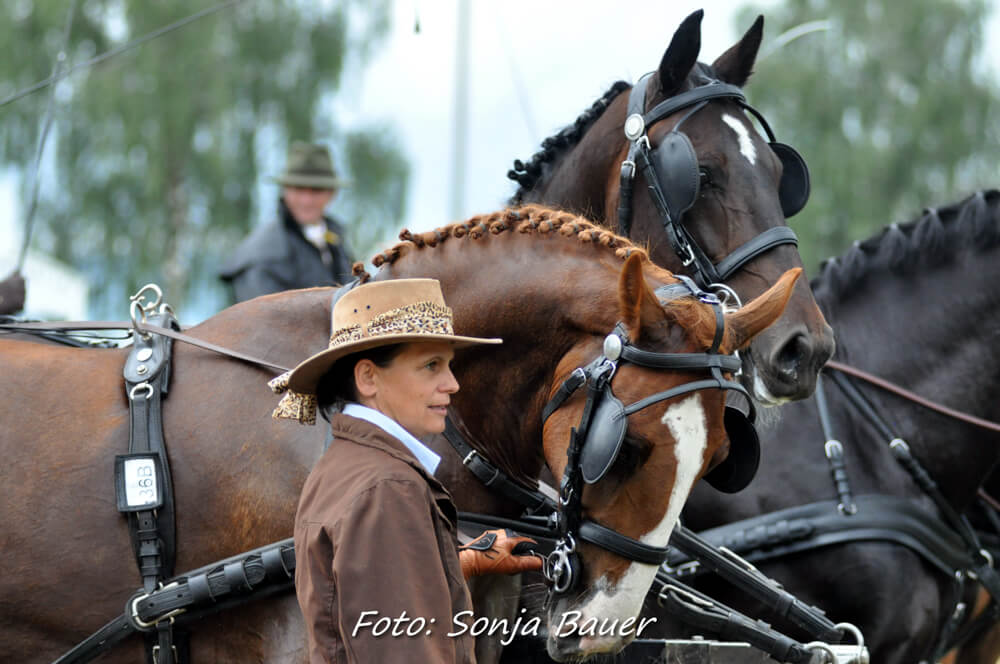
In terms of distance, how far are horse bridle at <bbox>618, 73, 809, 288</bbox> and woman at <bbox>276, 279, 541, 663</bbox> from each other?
48.0 inches

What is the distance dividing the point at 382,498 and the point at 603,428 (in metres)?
0.61

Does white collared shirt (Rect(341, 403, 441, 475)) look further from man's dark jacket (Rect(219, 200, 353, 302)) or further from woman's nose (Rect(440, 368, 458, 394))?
man's dark jacket (Rect(219, 200, 353, 302))

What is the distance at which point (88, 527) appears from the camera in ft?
9.66

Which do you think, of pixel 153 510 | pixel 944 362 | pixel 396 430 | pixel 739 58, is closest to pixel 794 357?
pixel 739 58

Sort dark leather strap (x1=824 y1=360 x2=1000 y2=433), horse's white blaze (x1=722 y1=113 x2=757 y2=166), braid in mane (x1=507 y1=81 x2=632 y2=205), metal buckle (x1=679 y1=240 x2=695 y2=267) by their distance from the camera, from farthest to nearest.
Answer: dark leather strap (x1=824 y1=360 x2=1000 y2=433), braid in mane (x1=507 y1=81 x2=632 y2=205), horse's white blaze (x1=722 y1=113 x2=757 y2=166), metal buckle (x1=679 y1=240 x2=695 y2=267)

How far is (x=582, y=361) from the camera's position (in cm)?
274

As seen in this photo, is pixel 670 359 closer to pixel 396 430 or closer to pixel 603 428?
pixel 603 428

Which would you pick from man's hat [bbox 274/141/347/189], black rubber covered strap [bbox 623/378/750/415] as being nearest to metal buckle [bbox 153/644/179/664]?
black rubber covered strap [bbox 623/378/750/415]

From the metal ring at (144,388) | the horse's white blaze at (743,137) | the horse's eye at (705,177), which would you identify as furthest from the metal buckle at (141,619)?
the horse's white blaze at (743,137)

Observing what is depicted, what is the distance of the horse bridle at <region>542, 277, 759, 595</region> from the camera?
2.50 m

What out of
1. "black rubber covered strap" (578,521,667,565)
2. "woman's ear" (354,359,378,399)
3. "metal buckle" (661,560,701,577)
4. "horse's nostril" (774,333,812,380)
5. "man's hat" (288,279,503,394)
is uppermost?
"man's hat" (288,279,503,394)

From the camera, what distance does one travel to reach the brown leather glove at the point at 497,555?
110 inches

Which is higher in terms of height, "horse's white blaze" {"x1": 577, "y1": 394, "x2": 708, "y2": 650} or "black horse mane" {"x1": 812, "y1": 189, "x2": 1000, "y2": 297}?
"black horse mane" {"x1": 812, "y1": 189, "x2": 1000, "y2": 297}

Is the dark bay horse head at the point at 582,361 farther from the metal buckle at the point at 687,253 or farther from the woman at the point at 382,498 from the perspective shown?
the metal buckle at the point at 687,253
